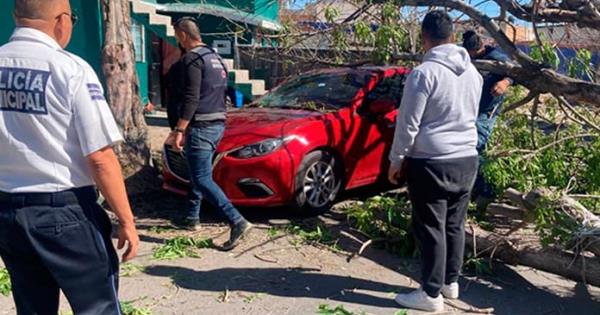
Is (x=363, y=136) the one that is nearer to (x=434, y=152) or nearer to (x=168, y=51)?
(x=434, y=152)

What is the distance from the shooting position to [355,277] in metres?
5.02

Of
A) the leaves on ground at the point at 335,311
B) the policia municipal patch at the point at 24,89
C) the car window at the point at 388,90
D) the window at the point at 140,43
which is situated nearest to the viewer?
the policia municipal patch at the point at 24,89

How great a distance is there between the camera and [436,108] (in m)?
4.15

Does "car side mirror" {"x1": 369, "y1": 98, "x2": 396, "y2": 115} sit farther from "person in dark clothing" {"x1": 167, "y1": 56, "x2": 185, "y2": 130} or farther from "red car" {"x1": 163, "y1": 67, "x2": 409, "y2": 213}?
"person in dark clothing" {"x1": 167, "y1": 56, "x2": 185, "y2": 130}

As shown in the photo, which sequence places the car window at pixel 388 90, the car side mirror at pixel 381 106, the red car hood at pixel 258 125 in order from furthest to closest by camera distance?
the car window at pixel 388 90 → the car side mirror at pixel 381 106 → the red car hood at pixel 258 125

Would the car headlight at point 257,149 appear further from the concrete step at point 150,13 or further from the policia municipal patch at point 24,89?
the concrete step at point 150,13

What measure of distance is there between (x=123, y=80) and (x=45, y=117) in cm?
512

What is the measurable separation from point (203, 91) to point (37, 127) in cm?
305

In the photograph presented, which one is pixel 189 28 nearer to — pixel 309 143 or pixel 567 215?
pixel 309 143

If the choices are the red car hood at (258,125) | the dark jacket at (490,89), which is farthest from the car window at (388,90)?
the dark jacket at (490,89)

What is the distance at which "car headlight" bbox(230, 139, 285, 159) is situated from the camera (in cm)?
616

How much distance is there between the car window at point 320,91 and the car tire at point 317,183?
0.73m

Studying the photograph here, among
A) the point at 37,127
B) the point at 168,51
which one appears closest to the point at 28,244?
the point at 37,127

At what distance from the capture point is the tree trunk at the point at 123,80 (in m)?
7.48
